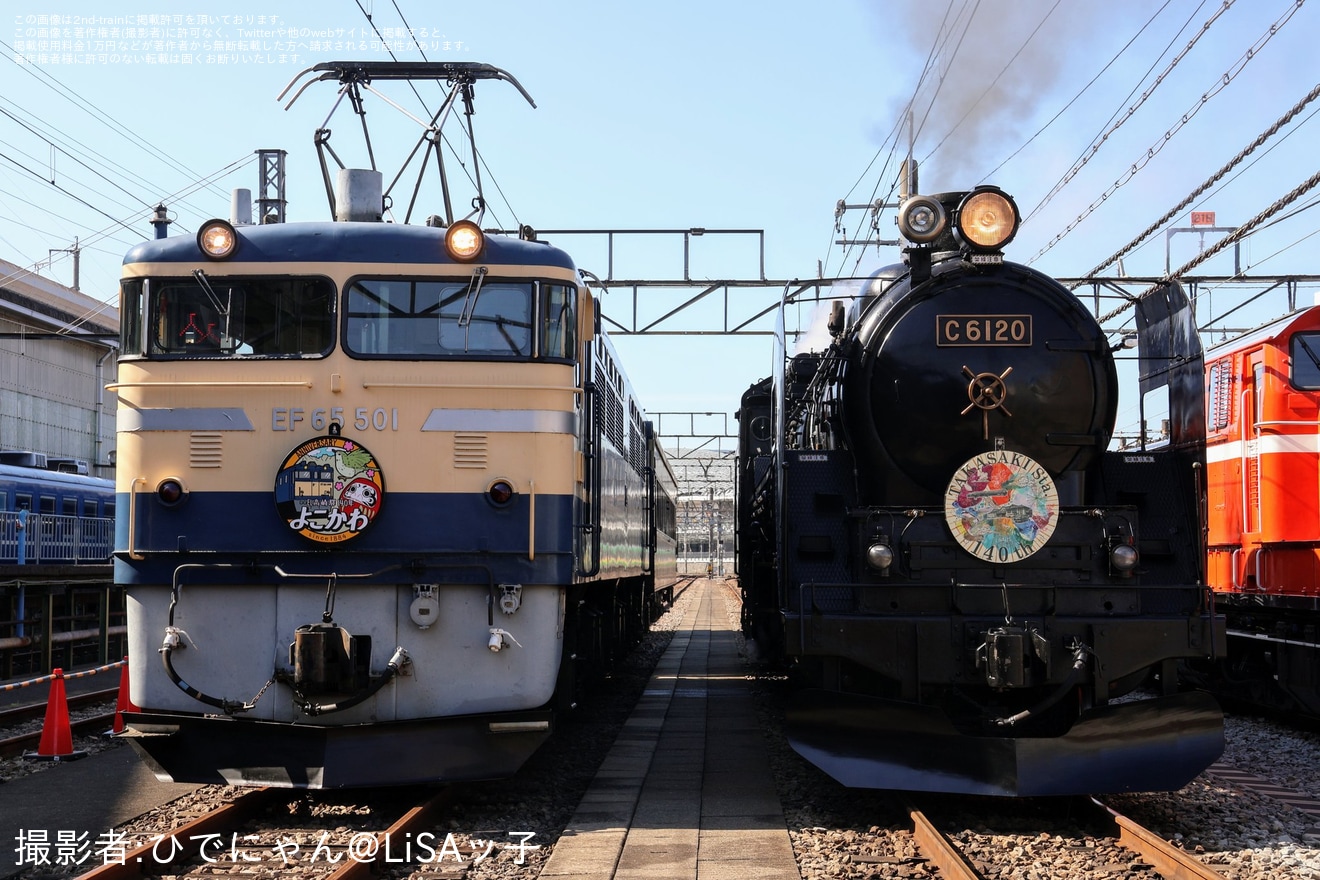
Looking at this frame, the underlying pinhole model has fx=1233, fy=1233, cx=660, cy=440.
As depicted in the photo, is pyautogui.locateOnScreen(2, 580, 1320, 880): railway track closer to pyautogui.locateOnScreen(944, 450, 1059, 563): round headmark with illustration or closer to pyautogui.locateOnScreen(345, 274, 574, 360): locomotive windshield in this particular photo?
pyautogui.locateOnScreen(944, 450, 1059, 563): round headmark with illustration

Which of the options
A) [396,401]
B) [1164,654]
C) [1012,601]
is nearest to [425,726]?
[396,401]

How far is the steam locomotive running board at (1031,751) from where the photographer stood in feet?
23.2

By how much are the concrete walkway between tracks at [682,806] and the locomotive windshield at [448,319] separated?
295 centimetres

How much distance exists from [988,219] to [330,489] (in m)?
4.60

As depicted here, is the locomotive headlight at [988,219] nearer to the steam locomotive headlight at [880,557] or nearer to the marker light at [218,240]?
the steam locomotive headlight at [880,557]

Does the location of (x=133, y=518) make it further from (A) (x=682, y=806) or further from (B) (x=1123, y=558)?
(B) (x=1123, y=558)

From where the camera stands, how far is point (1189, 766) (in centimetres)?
722

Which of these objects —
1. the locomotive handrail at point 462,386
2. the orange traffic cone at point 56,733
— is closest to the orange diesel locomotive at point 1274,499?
the locomotive handrail at point 462,386

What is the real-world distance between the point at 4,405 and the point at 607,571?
22620 millimetres

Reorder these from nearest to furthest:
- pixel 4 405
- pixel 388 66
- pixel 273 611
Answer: pixel 273 611
pixel 388 66
pixel 4 405

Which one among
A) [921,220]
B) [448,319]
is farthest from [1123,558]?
[448,319]

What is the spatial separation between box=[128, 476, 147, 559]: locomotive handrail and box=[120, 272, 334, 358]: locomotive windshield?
813mm

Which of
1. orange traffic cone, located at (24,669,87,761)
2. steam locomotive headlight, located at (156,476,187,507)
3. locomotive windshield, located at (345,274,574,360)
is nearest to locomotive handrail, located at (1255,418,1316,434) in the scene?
locomotive windshield, located at (345,274,574,360)

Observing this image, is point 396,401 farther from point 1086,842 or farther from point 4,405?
point 4,405
